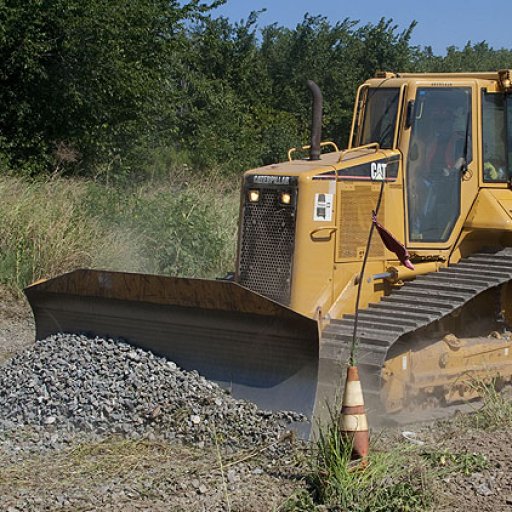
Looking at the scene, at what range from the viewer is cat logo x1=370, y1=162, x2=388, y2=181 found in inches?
299

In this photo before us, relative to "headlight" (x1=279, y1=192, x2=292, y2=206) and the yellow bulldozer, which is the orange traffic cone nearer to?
the yellow bulldozer

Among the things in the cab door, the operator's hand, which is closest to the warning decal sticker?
the cab door

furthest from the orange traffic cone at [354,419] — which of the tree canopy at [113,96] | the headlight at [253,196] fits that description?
the tree canopy at [113,96]

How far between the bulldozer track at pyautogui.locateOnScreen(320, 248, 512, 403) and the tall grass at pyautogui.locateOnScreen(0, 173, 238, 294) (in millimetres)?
5221

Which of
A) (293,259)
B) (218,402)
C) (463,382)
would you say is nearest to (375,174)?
(293,259)

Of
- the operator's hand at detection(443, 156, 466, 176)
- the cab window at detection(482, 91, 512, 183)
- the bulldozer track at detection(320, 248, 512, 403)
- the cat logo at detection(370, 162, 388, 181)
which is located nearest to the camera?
the bulldozer track at detection(320, 248, 512, 403)

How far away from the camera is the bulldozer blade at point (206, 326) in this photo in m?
6.56

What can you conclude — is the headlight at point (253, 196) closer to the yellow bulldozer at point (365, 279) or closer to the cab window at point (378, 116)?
the yellow bulldozer at point (365, 279)

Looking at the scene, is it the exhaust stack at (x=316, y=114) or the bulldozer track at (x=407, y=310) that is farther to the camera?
the exhaust stack at (x=316, y=114)

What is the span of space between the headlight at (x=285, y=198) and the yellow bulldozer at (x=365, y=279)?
0.01 m

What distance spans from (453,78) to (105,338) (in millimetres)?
3640

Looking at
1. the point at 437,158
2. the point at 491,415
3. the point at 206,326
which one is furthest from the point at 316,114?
the point at 491,415

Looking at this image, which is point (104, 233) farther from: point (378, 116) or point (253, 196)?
point (253, 196)

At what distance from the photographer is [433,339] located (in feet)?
25.0
